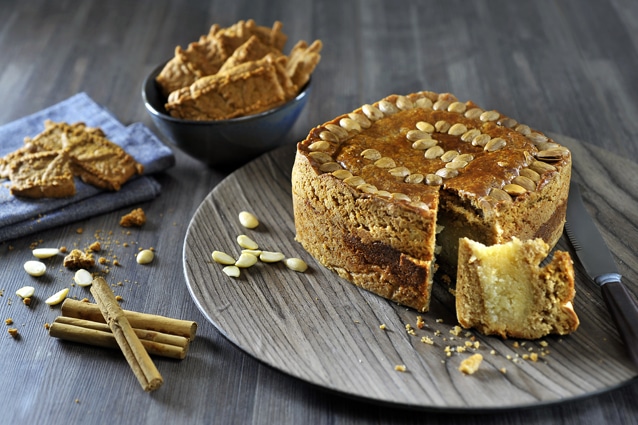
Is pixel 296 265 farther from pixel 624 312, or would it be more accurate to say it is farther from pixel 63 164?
pixel 63 164

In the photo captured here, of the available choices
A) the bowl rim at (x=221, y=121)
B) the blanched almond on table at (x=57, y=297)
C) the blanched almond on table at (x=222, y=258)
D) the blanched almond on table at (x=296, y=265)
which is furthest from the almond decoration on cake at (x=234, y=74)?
the blanched almond on table at (x=57, y=297)

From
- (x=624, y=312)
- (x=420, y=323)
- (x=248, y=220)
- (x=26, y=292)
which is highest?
(x=624, y=312)

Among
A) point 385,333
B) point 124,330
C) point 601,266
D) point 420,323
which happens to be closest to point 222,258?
point 124,330

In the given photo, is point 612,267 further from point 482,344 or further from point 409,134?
point 409,134

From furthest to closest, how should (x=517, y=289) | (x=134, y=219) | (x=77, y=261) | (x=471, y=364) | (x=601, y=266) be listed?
(x=134, y=219) → (x=77, y=261) → (x=601, y=266) → (x=517, y=289) → (x=471, y=364)

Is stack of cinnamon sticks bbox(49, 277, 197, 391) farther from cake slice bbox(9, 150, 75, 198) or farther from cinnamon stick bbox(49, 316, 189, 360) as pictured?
cake slice bbox(9, 150, 75, 198)

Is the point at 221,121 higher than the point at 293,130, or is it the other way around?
the point at 221,121

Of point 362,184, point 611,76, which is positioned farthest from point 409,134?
point 611,76
